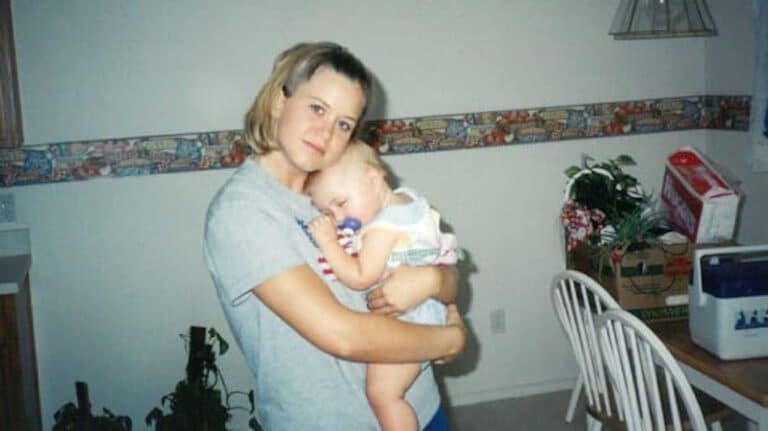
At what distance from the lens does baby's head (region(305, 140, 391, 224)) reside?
56.5 inches

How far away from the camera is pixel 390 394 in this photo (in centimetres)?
122

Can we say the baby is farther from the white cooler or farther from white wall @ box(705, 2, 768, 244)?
white wall @ box(705, 2, 768, 244)

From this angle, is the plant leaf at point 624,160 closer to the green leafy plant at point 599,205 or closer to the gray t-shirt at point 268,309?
the green leafy plant at point 599,205

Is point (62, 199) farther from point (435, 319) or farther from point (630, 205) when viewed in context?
Answer: point (630, 205)

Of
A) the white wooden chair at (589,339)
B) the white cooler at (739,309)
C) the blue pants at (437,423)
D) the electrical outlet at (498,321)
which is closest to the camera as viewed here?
the blue pants at (437,423)

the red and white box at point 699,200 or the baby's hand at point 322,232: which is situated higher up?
the baby's hand at point 322,232

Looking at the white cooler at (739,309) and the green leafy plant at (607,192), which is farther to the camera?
the green leafy plant at (607,192)

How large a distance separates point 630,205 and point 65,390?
8.34ft

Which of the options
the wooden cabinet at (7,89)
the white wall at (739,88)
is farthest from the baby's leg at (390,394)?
the white wall at (739,88)

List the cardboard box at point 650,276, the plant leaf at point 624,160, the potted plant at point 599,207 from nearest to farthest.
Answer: the cardboard box at point 650,276 → the potted plant at point 599,207 → the plant leaf at point 624,160

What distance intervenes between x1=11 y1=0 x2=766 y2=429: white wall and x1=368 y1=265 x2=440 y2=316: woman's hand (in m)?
1.75

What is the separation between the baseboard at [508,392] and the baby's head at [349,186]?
2006 mm

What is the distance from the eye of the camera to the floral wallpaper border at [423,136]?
2713 mm

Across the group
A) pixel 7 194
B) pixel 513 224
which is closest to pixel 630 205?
pixel 513 224
